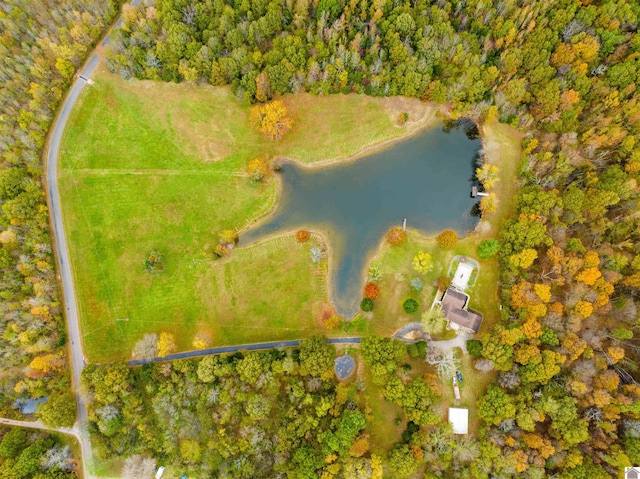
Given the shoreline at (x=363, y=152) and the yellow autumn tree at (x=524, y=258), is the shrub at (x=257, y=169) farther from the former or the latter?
the yellow autumn tree at (x=524, y=258)

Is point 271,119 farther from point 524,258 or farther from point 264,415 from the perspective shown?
point 264,415

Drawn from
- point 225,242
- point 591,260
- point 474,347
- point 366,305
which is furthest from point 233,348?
point 591,260

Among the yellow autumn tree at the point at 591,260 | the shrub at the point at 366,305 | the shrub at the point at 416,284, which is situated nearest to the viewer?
the yellow autumn tree at the point at 591,260

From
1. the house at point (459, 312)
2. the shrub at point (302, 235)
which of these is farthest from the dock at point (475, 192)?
the shrub at point (302, 235)

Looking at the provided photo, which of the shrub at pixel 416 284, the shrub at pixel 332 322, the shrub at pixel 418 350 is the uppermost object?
the shrub at pixel 416 284

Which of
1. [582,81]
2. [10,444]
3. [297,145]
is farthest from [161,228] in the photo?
[582,81]

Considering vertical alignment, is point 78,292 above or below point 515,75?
below

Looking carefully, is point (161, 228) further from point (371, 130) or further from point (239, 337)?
point (371, 130)
